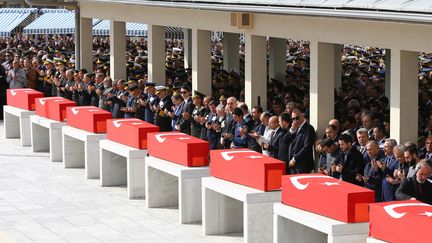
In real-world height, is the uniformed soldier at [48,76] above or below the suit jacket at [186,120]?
above

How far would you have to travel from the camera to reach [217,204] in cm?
1491

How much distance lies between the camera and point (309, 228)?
43.0 feet

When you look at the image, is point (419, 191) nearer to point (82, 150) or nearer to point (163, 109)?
point (163, 109)

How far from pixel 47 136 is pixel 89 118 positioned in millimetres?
4069

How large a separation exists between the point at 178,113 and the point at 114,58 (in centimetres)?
624

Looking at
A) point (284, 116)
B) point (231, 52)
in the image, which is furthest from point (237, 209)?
point (231, 52)

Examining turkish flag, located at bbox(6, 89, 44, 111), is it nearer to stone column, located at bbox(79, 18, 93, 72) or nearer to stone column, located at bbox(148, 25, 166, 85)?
stone column, located at bbox(79, 18, 93, 72)

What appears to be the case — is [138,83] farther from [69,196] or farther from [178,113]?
[69,196]

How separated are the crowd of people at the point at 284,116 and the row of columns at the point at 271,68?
284mm

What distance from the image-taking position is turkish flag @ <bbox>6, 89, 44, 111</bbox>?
24.1 metres

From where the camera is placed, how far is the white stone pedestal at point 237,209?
13.5m

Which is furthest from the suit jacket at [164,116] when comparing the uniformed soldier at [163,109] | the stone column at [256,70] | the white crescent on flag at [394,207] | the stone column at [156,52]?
the white crescent on flag at [394,207]

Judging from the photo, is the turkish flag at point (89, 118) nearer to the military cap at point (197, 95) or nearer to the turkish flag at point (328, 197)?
the military cap at point (197, 95)

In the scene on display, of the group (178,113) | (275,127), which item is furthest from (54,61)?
(275,127)
